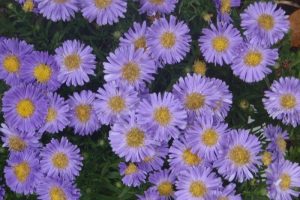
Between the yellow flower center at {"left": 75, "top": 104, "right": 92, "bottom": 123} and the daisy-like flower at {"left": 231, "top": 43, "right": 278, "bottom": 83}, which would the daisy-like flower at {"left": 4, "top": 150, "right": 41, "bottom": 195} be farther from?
the daisy-like flower at {"left": 231, "top": 43, "right": 278, "bottom": 83}

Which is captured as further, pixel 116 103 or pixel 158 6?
pixel 158 6

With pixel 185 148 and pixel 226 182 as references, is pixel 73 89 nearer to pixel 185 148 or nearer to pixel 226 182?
pixel 185 148

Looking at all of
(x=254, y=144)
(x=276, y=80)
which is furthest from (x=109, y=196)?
(x=276, y=80)

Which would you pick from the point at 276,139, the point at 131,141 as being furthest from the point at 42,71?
the point at 276,139

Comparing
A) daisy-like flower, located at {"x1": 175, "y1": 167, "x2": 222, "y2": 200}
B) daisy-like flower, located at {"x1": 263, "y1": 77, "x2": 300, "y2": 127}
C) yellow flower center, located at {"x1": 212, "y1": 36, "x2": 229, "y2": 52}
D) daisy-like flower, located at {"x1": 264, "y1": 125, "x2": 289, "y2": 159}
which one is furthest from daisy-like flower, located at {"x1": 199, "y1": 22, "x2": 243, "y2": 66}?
daisy-like flower, located at {"x1": 175, "y1": 167, "x2": 222, "y2": 200}

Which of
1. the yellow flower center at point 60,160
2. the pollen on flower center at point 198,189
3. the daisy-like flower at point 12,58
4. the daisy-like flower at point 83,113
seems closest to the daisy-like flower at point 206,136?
the pollen on flower center at point 198,189

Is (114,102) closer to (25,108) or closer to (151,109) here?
(151,109)

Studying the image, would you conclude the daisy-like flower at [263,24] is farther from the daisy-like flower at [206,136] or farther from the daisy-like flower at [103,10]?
the daisy-like flower at [103,10]
